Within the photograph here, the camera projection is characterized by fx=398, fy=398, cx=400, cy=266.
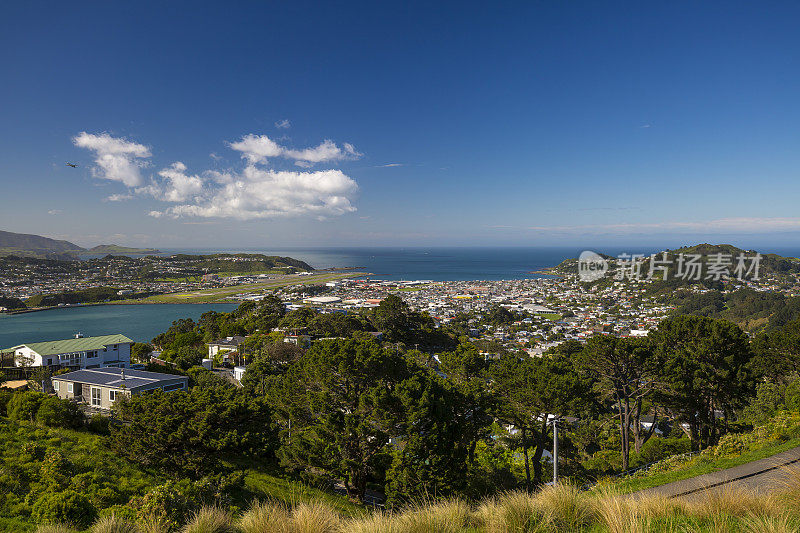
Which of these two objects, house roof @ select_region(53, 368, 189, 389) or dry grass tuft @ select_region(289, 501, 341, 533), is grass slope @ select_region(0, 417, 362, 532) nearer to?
dry grass tuft @ select_region(289, 501, 341, 533)

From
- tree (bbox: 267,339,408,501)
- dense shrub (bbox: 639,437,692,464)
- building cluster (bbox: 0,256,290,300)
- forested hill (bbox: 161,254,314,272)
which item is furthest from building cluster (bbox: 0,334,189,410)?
forested hill (bbox: 161,254,314,272)

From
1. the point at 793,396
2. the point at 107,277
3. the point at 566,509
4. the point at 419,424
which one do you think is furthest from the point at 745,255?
the point at 107,277

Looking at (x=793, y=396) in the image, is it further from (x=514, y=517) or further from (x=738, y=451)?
(x=514, y=517)

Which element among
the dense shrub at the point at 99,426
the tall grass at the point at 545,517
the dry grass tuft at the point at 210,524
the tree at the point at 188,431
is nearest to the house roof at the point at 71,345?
the dense shrub at the point at 99,426

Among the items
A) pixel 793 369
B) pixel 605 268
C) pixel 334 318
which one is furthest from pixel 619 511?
pixel 605 268

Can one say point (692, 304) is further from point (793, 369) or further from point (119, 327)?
point (119, 327)

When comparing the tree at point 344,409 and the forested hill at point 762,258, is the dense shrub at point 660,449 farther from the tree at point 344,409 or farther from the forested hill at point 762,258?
the forested hill at point 762,258
